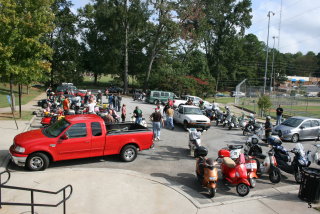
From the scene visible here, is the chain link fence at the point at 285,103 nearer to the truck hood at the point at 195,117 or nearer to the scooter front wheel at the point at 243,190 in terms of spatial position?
the truck hood at the point at 195,117

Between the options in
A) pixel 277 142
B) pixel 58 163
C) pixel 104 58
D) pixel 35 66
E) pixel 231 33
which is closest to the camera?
pixel 58 163

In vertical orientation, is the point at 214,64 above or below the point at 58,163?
above

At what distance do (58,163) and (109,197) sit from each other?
10.9 feet

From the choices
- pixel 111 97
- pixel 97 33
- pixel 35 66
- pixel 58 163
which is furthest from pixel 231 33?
pixel 58 163

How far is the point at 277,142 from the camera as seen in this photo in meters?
10.6

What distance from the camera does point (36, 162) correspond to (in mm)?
8977

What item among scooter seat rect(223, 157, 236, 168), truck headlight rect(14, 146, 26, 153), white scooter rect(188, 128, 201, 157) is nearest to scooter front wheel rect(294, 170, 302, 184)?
scooter seat rect(223, 157, 236, 168)

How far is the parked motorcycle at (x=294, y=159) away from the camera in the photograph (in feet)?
31.1

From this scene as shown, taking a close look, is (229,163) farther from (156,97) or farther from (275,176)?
(156,97)

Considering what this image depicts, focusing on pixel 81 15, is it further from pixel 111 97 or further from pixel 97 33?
pixel 111 97

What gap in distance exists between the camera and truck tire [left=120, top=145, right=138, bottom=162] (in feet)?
33.9

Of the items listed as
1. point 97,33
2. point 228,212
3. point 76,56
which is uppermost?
point 97,33

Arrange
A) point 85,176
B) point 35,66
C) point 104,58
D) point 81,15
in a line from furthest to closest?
point 104,58, point 81,15, point 35,66, point 85,176

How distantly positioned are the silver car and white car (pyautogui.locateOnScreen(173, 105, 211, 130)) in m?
4.06
